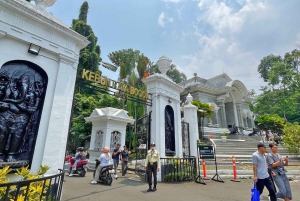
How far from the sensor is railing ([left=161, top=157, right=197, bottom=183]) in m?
6.68

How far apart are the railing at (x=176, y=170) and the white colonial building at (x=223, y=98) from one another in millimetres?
14723

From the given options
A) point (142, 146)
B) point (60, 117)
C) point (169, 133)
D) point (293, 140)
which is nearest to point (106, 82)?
point (60, 117)

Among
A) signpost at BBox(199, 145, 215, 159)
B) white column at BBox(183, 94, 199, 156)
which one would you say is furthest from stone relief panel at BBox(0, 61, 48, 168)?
white column at BBox(183, 94, 199, 156)

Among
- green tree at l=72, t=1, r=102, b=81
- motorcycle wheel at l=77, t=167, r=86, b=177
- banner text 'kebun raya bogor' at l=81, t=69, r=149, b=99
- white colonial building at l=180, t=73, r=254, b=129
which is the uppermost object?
green tree at l=72, t=1, r=102, b=81

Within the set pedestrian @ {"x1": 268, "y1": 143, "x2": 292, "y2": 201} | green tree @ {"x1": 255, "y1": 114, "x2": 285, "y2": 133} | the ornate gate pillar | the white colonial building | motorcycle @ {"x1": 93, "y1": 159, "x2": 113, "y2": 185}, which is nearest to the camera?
pedestrian @ {"x1": 268, "y1": 143, "x2": 292, "y2": 201}

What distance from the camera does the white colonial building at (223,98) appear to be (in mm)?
22519

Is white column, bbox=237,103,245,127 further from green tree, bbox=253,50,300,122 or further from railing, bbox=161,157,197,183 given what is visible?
railing, bbox=161,157,197,183

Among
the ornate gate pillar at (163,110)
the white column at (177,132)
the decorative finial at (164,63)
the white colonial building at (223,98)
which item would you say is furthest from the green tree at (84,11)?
the white column at (177,132)

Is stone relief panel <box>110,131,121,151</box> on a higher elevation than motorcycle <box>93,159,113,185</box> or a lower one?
higher

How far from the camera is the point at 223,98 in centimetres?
2306

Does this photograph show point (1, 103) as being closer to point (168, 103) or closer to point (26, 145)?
point (26, 145)

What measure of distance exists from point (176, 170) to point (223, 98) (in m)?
18.7

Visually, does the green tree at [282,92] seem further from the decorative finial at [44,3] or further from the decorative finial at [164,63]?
the decorative finial at [44,3]

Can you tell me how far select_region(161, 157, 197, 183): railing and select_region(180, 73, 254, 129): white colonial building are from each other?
48.3 feet
